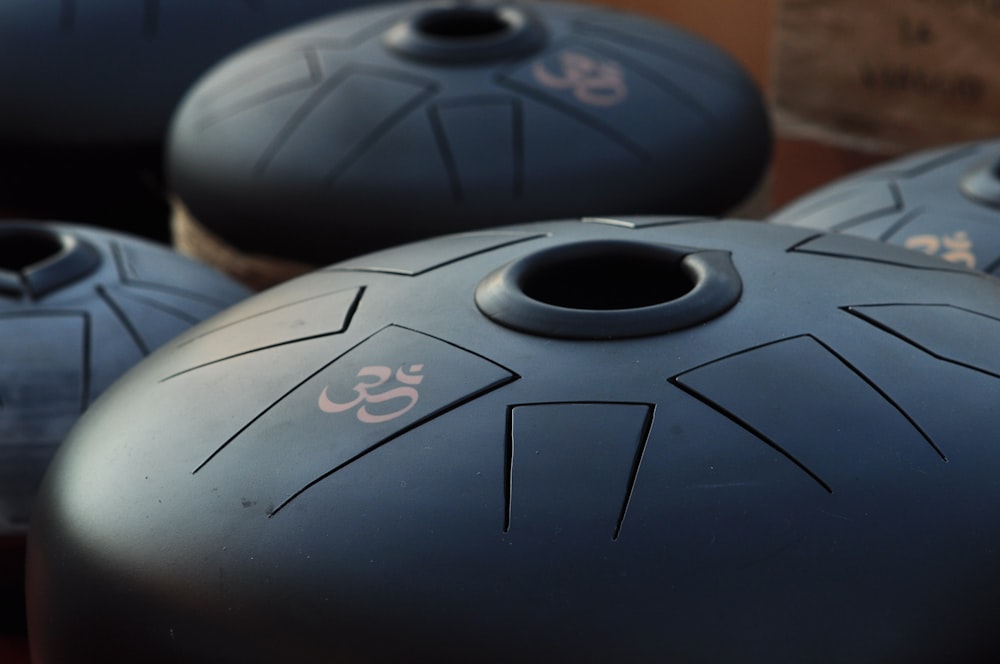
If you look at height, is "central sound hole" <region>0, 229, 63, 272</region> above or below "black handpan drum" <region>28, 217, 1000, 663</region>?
below

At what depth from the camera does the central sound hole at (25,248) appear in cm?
288

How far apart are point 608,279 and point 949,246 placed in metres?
0.94

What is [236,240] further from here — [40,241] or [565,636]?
[565,636]

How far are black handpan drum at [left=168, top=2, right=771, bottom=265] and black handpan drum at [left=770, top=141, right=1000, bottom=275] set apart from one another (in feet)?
1.20

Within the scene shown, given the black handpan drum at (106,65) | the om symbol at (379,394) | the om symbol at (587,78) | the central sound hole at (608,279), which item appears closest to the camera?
the om symbol at (379,394)

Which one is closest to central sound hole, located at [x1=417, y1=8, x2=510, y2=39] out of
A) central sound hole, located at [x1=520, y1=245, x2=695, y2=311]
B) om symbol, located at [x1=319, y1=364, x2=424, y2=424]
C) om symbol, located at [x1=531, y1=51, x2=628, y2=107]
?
om symbol, located at [x1=531, y1=51, x2=628, y2=107]

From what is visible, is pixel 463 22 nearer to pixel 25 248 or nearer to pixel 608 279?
pixel 25 248

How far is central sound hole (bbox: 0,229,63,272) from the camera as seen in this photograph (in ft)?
9.44

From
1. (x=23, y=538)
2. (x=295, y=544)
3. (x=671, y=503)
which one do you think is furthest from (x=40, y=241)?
(x=671, y=503)

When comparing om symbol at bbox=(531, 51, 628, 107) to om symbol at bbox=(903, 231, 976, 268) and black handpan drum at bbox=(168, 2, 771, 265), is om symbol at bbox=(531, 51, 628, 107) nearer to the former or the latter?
black handpan drum at bbox=(168, 2, 771, 265)

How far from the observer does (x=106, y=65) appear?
4062 mm

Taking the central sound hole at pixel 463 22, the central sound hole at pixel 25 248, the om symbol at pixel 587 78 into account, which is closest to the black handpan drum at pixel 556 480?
the central sound hole at pixel 25 248

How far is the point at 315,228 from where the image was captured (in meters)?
3.08

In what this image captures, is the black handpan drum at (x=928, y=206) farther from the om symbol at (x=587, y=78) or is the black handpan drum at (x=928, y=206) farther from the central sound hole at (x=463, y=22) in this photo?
the central sound hole at (x=463, y=22)
